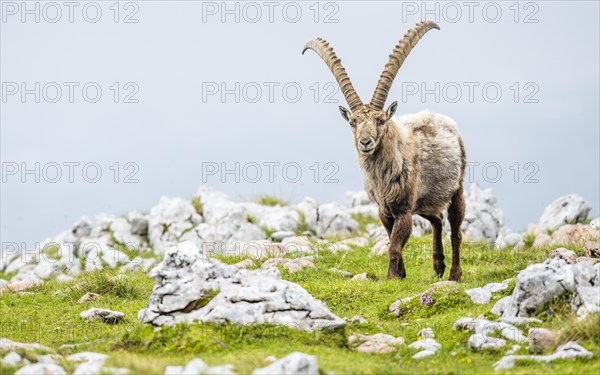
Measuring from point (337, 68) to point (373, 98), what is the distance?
51.3 inches

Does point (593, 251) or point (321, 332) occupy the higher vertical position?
point (593, 251)

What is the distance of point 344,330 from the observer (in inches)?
409

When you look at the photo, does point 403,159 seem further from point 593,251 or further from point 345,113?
point 593,251

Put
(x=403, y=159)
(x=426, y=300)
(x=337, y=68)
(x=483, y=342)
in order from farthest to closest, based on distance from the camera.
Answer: (x=337, y=68)
(x=403, y=159)
(x=426, y=300)
(x=483, y=342)

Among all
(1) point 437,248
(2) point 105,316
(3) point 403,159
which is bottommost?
(2) point 105,316

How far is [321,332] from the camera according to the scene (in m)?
10.3

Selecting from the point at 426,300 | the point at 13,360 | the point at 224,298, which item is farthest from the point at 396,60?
the point at 13,360

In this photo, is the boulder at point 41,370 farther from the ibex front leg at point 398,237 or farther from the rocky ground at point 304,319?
the ibex front leg at point 398,237

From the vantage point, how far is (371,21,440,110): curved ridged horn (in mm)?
15734

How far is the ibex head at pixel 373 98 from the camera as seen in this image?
14859 mm

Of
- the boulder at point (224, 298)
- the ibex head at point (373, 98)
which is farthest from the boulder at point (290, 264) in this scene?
the boulder at point (224, 298)

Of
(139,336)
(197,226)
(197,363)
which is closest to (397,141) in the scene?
(139,336)

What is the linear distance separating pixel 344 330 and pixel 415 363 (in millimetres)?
1181

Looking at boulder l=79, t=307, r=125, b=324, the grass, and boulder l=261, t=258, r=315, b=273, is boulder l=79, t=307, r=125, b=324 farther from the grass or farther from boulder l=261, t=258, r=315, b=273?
boulder l=261, t=258, r=315, b=273
